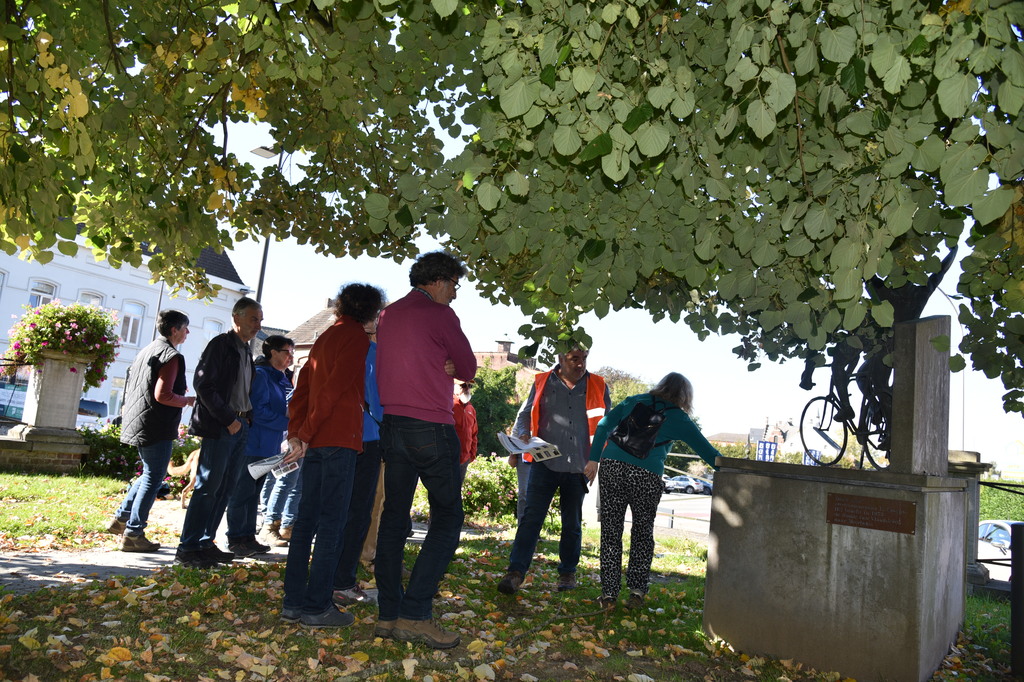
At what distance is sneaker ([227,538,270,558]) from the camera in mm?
5969

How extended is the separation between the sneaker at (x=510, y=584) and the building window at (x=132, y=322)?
1361 inches

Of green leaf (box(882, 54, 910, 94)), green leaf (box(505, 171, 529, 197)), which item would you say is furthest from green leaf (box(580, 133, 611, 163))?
green leaf (box(882, 54, 910, 94))

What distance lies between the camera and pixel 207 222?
15.5 ft

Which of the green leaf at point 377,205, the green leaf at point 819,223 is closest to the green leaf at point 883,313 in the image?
the green leaf at point 819,223

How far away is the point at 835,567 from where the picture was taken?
15.1ft

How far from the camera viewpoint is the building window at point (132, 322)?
114 feet

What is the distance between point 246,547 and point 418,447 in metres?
2.93

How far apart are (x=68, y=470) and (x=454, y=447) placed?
9.86 m

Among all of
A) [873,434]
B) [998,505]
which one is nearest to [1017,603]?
[873,434]

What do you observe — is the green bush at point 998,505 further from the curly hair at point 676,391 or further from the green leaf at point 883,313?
the green leaf at point 883,313

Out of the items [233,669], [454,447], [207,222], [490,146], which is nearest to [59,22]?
[207,222]

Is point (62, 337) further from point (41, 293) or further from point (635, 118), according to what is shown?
point (41, 293)

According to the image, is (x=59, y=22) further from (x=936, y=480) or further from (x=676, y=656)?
(x=936, y=480)

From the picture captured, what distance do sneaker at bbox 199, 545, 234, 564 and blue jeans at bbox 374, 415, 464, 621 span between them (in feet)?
6.35
